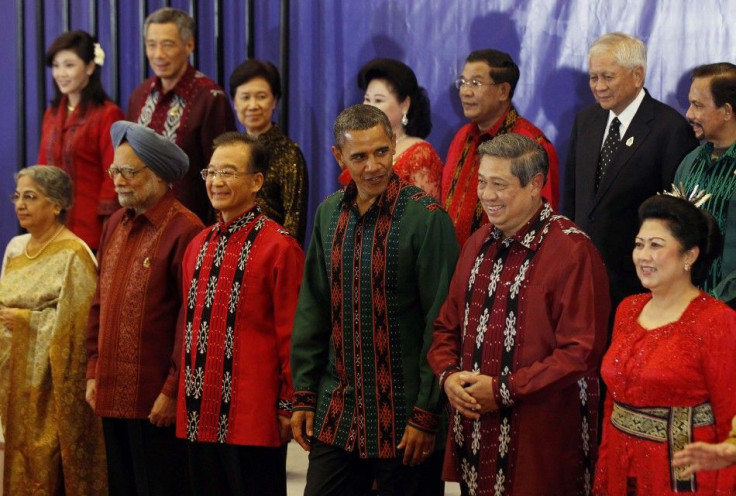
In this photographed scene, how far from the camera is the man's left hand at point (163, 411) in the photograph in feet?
13.6

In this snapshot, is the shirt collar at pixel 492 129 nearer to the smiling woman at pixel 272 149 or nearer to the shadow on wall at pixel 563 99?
the shadow on wall at pixel 563 99

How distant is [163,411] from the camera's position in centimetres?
415

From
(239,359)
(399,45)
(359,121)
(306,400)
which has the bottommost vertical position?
(306,400)

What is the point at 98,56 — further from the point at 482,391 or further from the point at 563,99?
the point at 482,391

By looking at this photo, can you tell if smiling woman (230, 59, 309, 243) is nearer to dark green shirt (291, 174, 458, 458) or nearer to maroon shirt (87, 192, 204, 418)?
maroon shirt (87, 192, 204, 418)

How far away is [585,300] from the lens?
125 inches

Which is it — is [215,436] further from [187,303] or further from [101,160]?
[101,160]

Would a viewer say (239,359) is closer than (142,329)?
Yes

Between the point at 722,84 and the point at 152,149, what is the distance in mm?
2037

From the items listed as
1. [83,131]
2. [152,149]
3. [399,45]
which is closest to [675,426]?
[152,149]

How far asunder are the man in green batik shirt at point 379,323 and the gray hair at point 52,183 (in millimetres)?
1715

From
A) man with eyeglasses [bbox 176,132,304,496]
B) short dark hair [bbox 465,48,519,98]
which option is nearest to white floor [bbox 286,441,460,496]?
man with eyeglasses [bbox 176,132,304,496]

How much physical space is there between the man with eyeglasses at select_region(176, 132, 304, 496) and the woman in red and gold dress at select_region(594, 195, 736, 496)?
44.8 inches

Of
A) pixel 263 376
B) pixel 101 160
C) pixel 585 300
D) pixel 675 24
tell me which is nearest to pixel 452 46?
pixel 675 24
